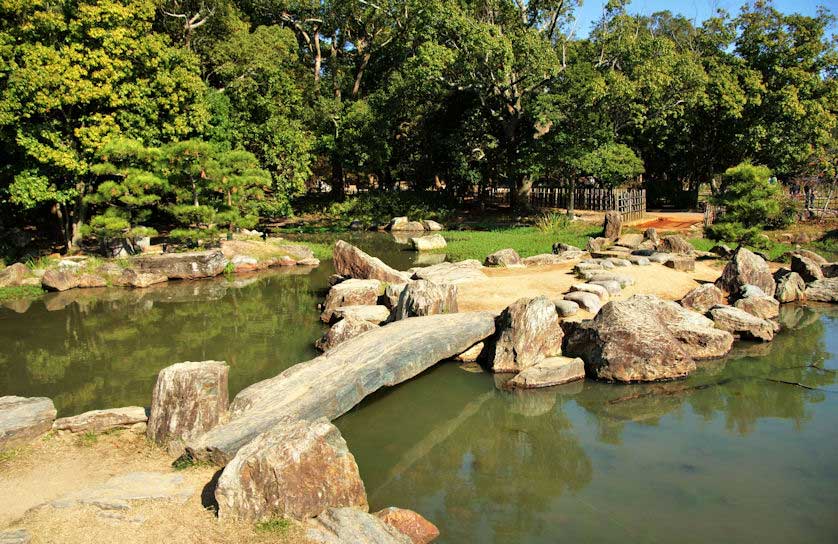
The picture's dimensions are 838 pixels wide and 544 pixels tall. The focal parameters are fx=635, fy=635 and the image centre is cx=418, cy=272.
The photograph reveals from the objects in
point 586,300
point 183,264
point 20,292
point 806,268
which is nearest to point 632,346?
point 586,300

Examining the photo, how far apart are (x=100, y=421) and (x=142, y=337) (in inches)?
224

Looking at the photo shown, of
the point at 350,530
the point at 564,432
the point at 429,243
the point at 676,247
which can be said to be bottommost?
the point at 564,432

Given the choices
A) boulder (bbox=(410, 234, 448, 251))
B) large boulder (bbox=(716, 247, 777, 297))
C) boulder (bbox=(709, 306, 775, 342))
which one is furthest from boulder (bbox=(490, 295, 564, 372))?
boulder (bbox=(410, 234, 448, 251))

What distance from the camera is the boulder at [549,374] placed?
9.34 m

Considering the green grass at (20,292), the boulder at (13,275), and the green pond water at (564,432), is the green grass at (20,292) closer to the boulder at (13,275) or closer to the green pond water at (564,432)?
the boulder at (13,275)

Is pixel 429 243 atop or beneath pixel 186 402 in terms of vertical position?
atop

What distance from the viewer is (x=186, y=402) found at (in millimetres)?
6691

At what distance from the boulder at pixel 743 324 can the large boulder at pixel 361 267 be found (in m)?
6.65

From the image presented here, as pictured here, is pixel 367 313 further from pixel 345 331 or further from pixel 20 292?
pixel 20 292

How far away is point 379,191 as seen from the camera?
3447 centimetres

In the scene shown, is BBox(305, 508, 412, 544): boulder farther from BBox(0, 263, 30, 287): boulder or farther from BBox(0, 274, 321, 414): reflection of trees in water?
BBox(0, 263, 30, 287): boulder

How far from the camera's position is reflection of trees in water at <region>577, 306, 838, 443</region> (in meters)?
8.43

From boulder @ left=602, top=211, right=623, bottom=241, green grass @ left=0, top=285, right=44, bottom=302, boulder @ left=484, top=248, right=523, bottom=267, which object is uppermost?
boulder @ left=602, top=211, right=623, bottom=241

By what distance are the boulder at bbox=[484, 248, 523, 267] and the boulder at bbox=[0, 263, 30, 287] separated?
41.7 feet
